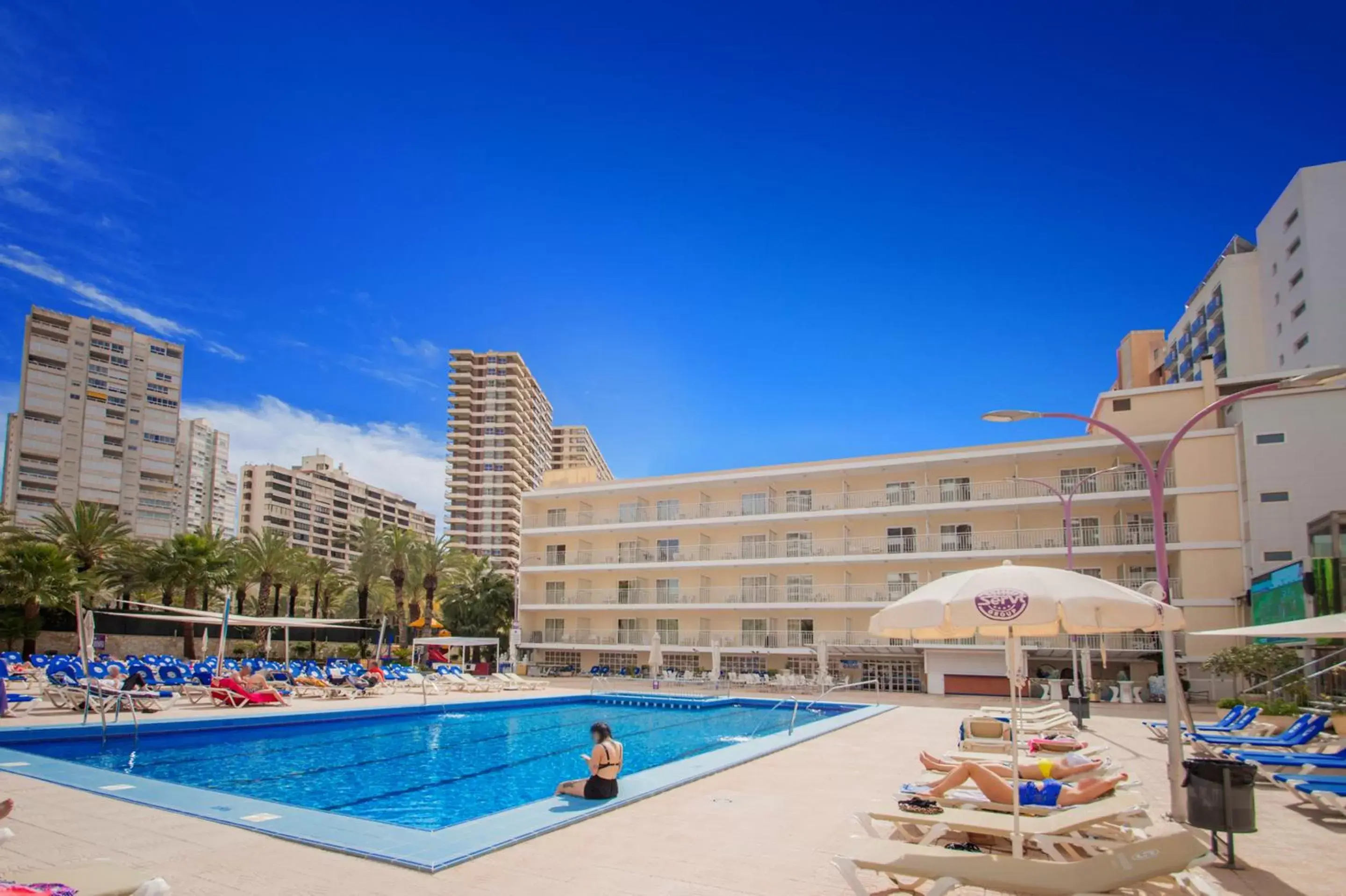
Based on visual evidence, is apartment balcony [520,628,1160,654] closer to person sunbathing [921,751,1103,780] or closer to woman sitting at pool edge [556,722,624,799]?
person sunbathing [921,751,1103,780]

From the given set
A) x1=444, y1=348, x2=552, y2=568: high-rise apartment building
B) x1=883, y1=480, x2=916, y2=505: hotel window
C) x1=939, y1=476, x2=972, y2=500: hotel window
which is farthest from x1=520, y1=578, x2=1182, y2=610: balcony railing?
x1=444, y1=348, x2=552, y2=568: high-rise apartment building

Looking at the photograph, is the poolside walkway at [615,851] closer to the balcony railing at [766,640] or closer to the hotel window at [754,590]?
the balcony railing at [766,640]

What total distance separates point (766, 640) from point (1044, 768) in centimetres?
3117

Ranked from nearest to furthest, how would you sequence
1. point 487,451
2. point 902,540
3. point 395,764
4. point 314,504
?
point 395,764 → point 902,540 → point 487,451 → point 314,504

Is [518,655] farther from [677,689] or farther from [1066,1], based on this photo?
[1066,1]

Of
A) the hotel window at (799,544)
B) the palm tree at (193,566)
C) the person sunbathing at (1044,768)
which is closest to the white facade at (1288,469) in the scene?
the hotel window at (799,544)

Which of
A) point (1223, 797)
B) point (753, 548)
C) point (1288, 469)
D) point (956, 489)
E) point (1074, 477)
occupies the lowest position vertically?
point (1223, 797)

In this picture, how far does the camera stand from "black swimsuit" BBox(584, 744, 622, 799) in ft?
28.3

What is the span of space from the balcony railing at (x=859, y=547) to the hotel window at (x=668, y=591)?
3.59 feet

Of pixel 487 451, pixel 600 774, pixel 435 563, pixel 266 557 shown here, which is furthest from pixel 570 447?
pixel 600 774

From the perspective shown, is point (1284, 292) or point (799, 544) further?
point (1284, 292)

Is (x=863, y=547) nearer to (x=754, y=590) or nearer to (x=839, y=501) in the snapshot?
(x=839, y=501)

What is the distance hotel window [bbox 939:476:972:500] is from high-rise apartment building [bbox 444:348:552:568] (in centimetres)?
6379

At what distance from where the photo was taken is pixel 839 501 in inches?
1591
